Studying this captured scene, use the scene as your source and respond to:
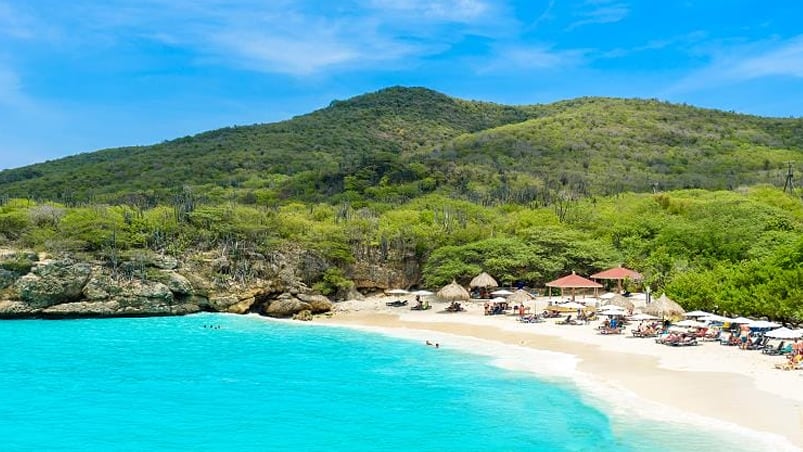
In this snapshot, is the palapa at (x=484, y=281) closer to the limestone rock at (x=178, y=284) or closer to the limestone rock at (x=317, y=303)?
the limestone rock at (x=317, y=303)

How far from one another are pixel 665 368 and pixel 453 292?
20.4 m

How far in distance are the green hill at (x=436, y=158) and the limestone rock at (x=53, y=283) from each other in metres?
25.8

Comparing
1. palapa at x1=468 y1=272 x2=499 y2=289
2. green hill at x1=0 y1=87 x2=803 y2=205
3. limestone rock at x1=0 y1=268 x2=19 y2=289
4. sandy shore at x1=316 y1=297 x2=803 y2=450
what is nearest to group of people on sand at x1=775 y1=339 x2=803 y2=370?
sandy shore at x1=316 y1=297 x2=803 y2=450

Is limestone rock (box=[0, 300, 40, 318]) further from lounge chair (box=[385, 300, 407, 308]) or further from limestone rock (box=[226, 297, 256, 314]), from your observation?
lounge chair (box=[385, 300, 407, 308])

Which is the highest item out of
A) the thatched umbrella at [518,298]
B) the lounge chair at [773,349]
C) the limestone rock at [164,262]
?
the limestone rock at [164,262]

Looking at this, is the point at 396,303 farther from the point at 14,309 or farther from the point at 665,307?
the point at 14,309

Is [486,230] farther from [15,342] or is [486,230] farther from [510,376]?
[15,342]

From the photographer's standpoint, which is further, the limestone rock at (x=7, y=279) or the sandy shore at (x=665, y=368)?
the limestone rock at (x=7, y=279)

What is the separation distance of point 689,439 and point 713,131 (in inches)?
4102

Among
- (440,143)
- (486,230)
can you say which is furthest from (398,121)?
(486,230)

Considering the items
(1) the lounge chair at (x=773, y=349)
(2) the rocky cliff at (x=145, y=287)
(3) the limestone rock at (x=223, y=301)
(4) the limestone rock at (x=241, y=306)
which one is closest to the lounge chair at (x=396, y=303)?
(2) the rocky cliff at (x=145, y=287)

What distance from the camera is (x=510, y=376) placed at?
2375 cm

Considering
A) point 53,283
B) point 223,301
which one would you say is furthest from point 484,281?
point 53,283

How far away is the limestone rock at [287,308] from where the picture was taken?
4297 centimetres
